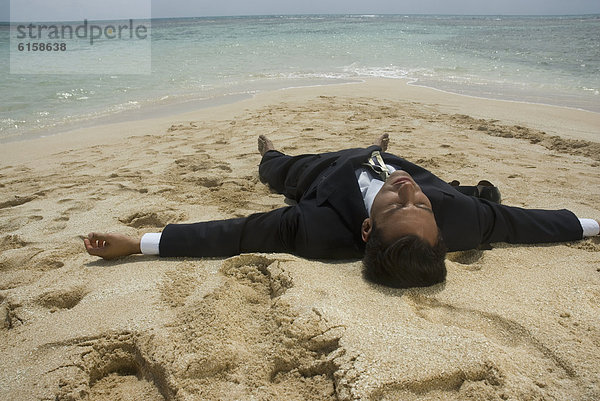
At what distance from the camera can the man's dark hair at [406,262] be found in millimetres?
1724

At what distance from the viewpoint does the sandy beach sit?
1320 millimetres

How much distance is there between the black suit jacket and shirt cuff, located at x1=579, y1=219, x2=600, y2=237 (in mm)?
42

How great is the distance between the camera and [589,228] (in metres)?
2.33

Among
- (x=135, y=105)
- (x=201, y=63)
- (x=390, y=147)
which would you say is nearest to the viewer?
(x=390, y=147)

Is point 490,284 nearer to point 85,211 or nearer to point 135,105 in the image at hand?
point 85,211

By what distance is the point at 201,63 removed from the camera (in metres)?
11.8

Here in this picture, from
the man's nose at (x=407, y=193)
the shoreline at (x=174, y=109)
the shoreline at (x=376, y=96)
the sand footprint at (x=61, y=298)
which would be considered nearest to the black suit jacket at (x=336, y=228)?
the man's nose at (x=407, y=193)

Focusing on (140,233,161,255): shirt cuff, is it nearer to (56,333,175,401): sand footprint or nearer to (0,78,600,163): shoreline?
(56,333,175,401): sand footprint

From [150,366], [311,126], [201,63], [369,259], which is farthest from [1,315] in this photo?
[201,63]

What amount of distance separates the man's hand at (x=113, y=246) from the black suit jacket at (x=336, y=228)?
0.16m

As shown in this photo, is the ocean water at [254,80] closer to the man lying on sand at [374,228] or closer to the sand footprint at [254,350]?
the man lying on sand at [374,228]

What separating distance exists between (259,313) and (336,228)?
0.61 meters

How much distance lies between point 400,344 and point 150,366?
2.83 ft

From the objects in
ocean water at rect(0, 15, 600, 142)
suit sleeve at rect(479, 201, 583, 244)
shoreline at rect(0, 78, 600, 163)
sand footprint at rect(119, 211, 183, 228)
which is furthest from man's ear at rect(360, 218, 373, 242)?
ocean water at rect(0, 15, 600, 142)
